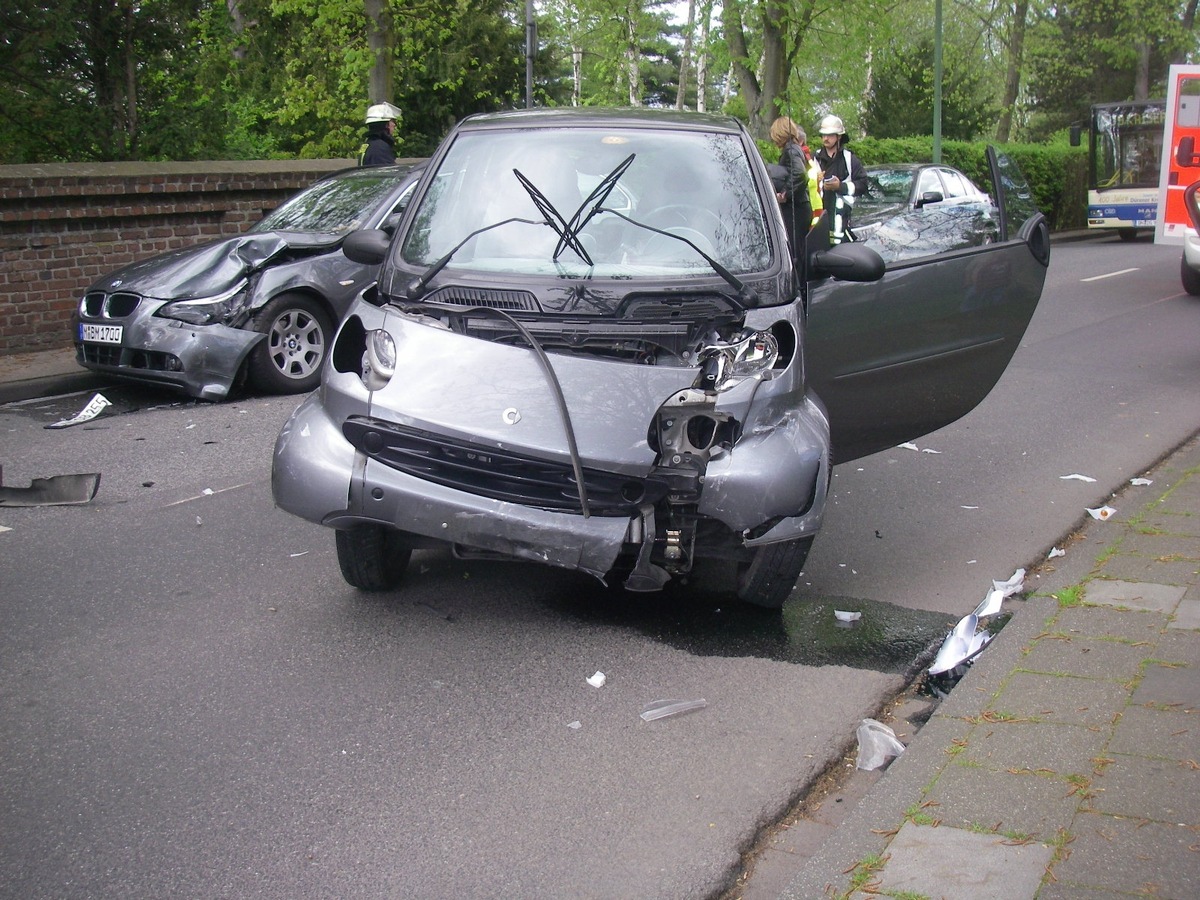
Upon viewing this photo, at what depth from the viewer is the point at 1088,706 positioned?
3979mm

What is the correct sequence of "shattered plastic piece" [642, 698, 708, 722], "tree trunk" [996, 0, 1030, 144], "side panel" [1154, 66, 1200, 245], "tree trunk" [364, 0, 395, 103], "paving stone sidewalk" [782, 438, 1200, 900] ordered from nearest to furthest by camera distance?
1. "paving stone sidewalk" [782, 438, 1200, 900]
2. "shattered plastic piece" [642, 698, 708, 722]
3. "side panel" [1154, 66, 1200, 245]
4. "tree trunk" [364, 0, 395, 103]
5. "tree trunk" [996, 0, 1030, 144]

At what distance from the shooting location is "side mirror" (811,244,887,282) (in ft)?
17.8

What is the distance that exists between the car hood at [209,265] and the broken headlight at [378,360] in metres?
5.06

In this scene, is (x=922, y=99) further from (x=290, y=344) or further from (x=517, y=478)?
(x=517, y=478)

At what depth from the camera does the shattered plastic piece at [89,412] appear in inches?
347

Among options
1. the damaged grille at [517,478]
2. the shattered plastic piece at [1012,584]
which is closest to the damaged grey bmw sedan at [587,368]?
the damaged grille at [517,478]

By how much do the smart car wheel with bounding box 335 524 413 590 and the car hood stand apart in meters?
4.89

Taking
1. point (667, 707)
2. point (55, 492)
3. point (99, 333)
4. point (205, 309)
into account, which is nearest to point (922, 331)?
point (667, 707)

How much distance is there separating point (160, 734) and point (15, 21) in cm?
1164

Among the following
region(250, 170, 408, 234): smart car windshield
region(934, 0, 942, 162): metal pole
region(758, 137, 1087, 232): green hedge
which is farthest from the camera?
region(758, 137, 1087, 232): green hedge

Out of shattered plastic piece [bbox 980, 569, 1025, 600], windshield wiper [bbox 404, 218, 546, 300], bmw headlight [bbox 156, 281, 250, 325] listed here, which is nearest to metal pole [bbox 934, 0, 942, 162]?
bmw headlight [bbox 156, 281, 250, 325]

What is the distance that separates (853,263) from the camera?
5422mm

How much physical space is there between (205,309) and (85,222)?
3.70 m

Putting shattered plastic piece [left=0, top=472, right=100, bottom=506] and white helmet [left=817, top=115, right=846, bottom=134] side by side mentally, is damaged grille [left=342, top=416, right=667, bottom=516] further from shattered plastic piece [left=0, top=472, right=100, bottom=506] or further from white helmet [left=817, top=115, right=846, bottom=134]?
white helmet [left=817, top=115, right=846, bottom=134]
